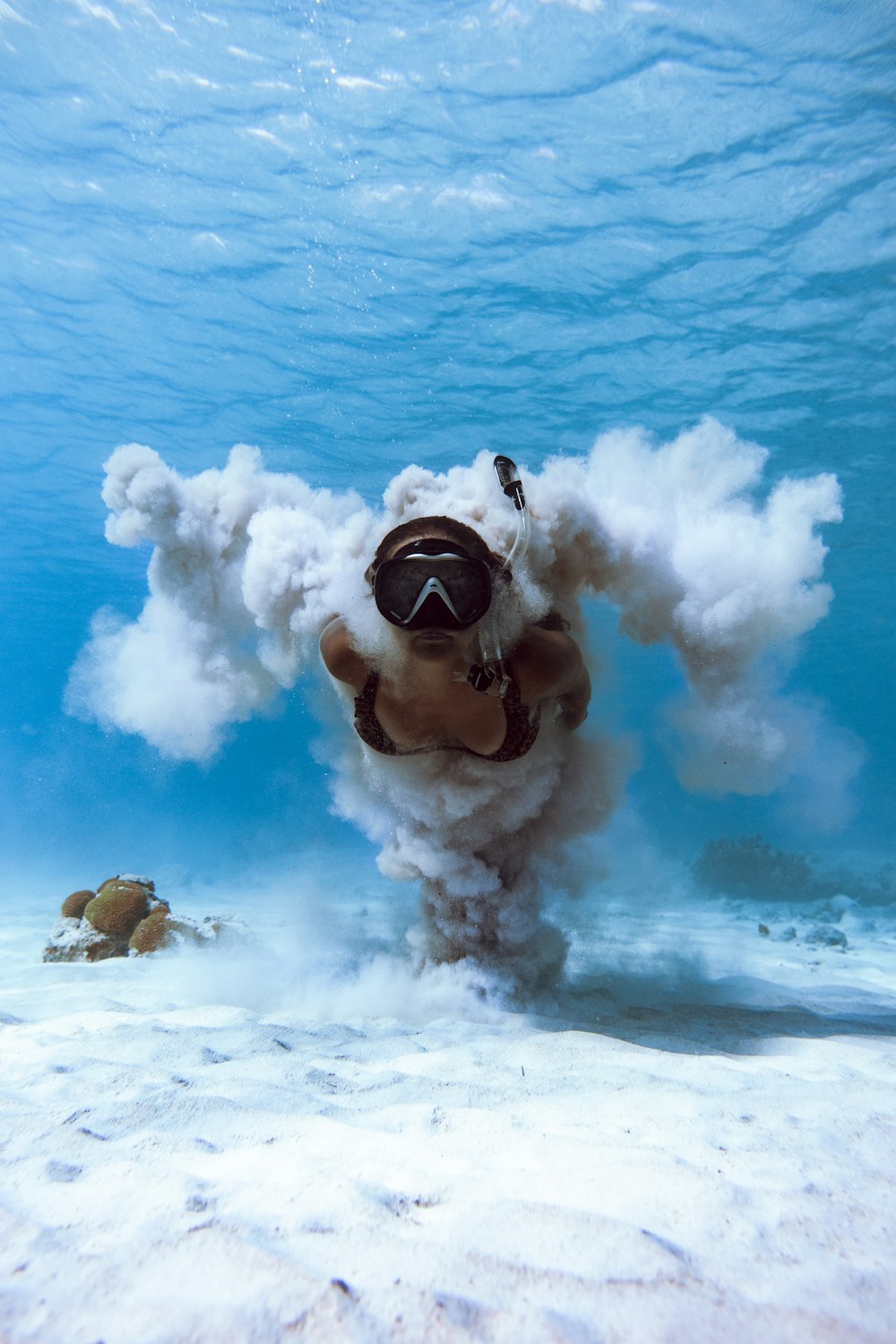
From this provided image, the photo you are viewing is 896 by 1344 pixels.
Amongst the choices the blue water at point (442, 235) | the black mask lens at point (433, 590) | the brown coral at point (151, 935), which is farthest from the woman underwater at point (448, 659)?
the brown coral at point (151, 935)

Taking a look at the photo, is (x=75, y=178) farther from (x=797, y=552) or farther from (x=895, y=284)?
(x=895, y=284)

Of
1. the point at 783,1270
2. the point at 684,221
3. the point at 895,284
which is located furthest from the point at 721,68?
the point at 783,1270

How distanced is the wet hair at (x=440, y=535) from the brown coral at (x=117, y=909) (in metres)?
7.43

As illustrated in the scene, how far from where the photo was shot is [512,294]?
15258mm

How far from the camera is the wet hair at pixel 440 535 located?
514cm

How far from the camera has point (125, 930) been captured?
30.7 feet

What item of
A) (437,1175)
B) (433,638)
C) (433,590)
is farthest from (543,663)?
(437,1175)

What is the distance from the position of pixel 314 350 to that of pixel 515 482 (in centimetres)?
1503

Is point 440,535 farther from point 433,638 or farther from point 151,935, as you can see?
point 151,935

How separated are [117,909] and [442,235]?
1474 centimetres

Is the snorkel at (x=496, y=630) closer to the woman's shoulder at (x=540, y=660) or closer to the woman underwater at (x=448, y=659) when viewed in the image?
the woman underwater at (x=448, y=659)

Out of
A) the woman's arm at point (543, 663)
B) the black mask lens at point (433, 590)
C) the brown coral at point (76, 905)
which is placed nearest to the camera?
the black mask lens at point (433, 590)

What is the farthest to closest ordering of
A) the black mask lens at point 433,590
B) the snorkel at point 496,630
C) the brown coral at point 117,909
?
1. the brown coral at point 117,909
2. the snorkel at point 496,630
3. the black mask lens at point 433,590

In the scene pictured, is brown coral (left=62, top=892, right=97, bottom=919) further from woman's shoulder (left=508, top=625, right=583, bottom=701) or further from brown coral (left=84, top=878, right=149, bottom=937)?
woman's shoulder (left=508, top=625, right=583, bottom=701)
